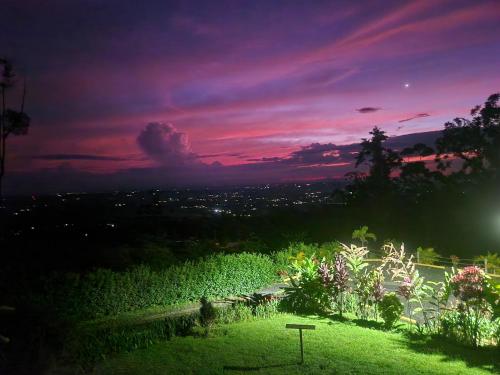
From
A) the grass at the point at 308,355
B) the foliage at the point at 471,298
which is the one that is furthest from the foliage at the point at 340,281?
the foliage at the point at 471,298

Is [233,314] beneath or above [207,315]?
beneath

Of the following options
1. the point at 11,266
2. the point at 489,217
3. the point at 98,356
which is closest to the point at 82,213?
the point at 11,266

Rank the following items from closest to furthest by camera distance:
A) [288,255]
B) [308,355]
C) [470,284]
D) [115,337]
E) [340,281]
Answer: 1. [308,355]
2. [470,284]
3. [115,337]
4. [340,281]
5. [288,255]

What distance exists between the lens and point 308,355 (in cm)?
770

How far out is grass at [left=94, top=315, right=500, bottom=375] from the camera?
703 centimetres

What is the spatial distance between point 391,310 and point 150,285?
622 centimetres

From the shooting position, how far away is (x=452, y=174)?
27469mm

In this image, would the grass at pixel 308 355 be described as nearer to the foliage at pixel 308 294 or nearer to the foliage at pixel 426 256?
the foliage at pixel 308 294

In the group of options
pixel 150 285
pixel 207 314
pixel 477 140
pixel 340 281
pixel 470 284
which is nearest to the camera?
pixel 470 284

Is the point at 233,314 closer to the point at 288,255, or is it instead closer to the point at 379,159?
the point at 288,255

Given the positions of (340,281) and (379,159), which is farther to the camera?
(379,159)

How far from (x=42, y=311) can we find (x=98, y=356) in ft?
4.70

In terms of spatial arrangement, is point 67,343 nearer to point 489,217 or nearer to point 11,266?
point 11,266

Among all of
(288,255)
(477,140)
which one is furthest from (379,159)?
(288,255)
